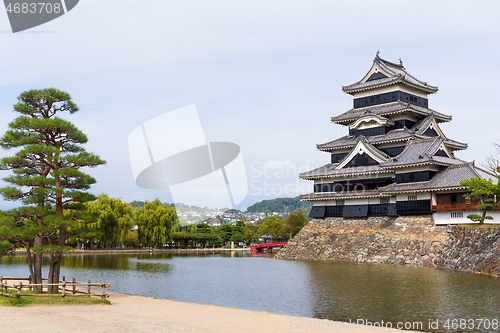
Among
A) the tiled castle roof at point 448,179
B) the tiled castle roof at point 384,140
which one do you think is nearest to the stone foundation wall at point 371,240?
the tiled castle roof at point 448,179

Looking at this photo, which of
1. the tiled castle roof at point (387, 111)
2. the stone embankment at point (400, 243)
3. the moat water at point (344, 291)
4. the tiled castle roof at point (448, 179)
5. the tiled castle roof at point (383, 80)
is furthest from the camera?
the tiled castle roof at point (383, 80)

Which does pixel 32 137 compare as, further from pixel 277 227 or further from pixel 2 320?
pixel 277 227

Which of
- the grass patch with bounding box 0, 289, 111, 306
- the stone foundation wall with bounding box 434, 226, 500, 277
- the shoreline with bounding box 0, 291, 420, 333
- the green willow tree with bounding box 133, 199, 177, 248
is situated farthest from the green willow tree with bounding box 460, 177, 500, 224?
the green willow tree with bounding box 133, 199, 177, 248

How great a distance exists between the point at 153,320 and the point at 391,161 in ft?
93.0

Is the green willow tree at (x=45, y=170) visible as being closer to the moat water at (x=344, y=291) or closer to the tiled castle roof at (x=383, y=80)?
the moat water at (x=344, y=291)

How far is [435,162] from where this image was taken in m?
35.1

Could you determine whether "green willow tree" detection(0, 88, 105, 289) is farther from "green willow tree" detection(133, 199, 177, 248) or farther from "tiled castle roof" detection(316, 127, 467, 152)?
"green willow tree" detection(133, 199, 177, 248)

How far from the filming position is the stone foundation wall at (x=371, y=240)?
3353 centimetres

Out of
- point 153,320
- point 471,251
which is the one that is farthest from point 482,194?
point 153,320

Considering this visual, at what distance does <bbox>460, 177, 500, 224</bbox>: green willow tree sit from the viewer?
29406mm

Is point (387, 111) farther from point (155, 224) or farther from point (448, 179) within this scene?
point (155, 224)

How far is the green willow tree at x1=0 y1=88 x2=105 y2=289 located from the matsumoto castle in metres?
25.8

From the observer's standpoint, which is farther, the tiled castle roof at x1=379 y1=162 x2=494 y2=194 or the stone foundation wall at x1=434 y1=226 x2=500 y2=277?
the tiled castle roof at x1=379 y1=162 x2=494 y2=194

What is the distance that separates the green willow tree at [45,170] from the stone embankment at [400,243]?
22840mm
